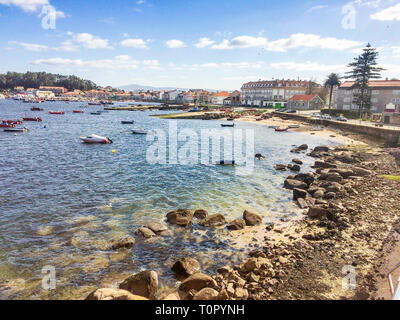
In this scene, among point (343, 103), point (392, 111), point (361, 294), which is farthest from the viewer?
point (343, 103)

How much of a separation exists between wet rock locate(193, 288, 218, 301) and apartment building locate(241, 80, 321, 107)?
14403 centimetres

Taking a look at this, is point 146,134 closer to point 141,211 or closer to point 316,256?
point 141,211

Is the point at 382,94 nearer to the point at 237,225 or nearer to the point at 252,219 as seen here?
the point at 252,219

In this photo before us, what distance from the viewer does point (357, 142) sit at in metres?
52.2

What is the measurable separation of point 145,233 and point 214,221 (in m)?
4.71

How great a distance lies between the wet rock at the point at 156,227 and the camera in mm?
17109

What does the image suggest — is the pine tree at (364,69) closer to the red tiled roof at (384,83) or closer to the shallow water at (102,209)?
the red tiled roof at (384,83)

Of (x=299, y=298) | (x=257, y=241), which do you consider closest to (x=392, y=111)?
(x=257, y=241)

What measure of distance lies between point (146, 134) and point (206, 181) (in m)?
40.2

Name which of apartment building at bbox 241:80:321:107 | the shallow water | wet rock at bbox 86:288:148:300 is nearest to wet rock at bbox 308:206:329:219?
the shallow water

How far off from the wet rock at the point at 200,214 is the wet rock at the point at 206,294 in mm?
8903
